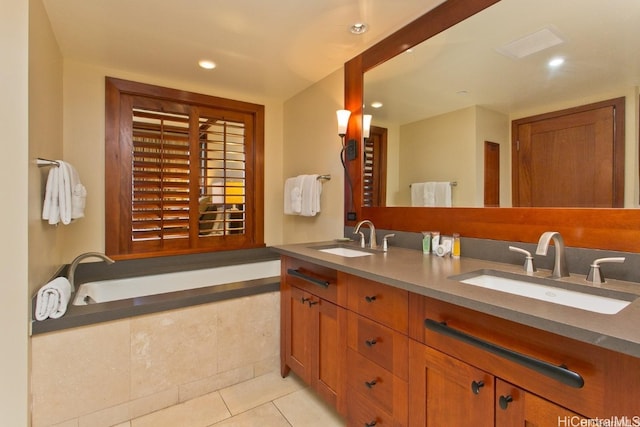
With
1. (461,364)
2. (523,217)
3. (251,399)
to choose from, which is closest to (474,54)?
(523,217)

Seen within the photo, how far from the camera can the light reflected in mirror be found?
1.18 metres

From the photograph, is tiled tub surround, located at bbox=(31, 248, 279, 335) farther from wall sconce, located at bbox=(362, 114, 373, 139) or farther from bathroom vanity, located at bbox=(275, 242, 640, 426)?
wall sconce, located at bbox=(362, 114, 373, 139)

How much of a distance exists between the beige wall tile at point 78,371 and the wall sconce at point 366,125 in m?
1.93

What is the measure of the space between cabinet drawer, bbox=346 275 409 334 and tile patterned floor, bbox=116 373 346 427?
0.77 meters

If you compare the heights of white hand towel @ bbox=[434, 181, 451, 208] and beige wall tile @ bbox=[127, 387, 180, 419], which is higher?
white hand towel @ bbox=[434, 181, 451, 208]

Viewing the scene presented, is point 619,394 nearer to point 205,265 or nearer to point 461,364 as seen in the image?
point 461,364

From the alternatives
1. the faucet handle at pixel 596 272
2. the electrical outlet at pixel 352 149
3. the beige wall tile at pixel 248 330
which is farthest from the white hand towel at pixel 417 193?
the beige wall tile at pixel 248 330

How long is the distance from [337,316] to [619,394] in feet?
3.52

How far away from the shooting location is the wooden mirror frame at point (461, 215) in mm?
1188

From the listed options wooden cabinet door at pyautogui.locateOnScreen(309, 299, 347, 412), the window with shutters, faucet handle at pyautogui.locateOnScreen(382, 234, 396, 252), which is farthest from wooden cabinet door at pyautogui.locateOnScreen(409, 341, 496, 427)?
the window with shutters

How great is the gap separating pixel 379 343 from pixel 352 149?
1.49 metres

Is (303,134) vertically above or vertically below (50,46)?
below

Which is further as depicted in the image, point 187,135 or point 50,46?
point 187,135

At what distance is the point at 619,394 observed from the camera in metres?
0.71
